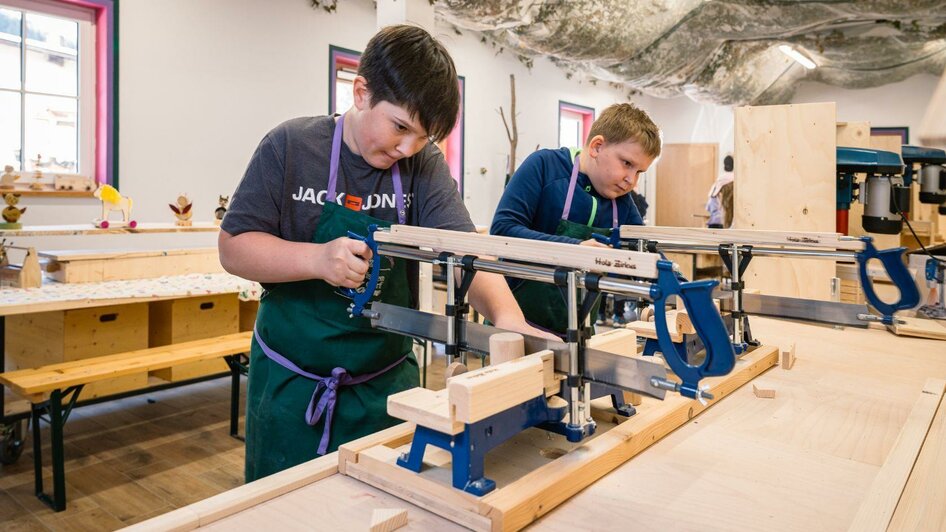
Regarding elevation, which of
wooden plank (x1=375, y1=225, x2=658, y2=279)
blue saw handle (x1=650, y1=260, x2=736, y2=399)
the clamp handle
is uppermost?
the clamp handle

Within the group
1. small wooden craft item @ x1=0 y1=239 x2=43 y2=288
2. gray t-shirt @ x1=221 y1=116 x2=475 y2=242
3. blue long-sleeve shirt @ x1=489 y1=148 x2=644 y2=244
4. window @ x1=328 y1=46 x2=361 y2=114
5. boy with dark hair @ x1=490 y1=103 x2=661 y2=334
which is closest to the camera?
gray t-shirt @ x1=221 y1=116 x2=475 y2=242

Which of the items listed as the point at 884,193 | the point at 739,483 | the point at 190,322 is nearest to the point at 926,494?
the point at 739,483

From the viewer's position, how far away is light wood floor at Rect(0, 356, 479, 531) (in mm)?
2670

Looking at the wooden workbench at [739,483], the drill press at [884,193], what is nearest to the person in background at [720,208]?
the drill press at [884,193]

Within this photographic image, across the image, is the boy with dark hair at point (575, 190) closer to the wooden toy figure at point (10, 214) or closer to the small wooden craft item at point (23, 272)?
the small wooden craft item at point (23, 272)

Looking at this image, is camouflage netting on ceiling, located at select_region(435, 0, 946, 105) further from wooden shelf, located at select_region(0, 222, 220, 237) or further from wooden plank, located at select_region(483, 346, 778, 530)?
wooden plank, located at select_region(483, 346, 778, 530)

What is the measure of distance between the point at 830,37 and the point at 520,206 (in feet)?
22.0

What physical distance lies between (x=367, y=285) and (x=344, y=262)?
0.29 ft

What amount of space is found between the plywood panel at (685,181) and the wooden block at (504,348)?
9.62 meters

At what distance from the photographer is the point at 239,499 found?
2.82 ft

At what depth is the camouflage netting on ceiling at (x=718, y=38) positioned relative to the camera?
4863mm

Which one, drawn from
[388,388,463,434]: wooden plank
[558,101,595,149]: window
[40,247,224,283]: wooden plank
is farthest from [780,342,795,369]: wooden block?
[558,101,595,149]: window

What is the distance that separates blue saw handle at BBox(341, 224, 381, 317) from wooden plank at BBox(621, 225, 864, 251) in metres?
0.87

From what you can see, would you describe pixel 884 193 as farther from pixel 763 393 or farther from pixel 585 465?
pixel 585 465
